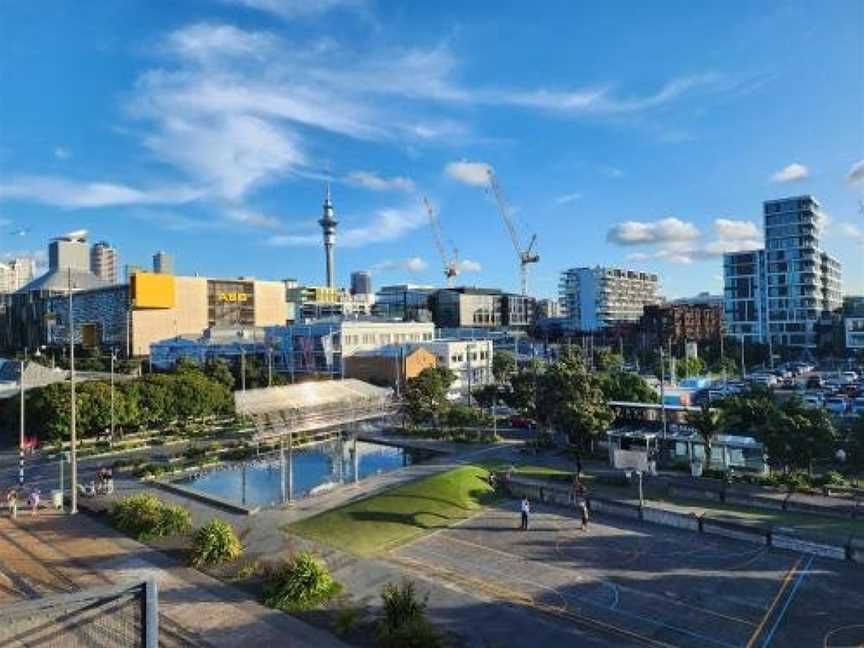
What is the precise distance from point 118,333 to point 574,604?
173 metres

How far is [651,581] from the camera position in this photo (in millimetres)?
27062

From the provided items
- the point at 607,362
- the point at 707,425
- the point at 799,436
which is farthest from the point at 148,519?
the point at 607,362

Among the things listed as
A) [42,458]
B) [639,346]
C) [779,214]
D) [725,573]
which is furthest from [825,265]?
[42,458]

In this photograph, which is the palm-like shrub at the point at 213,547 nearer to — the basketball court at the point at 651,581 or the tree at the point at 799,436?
the basketball court at the point at 651,581

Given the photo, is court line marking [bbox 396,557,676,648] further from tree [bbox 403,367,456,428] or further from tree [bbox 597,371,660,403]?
tree [bbox 597,371,660,403]

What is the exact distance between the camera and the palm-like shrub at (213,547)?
29391 mm

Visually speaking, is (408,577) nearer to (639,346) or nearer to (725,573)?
(725,573)

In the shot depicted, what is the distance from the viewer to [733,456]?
45.5 m

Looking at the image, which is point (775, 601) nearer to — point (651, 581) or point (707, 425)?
point (651, 581)

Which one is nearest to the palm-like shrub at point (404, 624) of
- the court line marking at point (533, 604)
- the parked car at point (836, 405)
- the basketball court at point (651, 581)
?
the court line marking at point (533, 604)

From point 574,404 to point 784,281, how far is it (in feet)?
392

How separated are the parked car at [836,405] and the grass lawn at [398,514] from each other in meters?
52.9

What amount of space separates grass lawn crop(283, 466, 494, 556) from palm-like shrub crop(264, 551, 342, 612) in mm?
5193

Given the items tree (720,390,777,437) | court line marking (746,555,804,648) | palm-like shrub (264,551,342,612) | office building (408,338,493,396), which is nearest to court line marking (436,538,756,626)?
court line marking (746,555,804,648)
